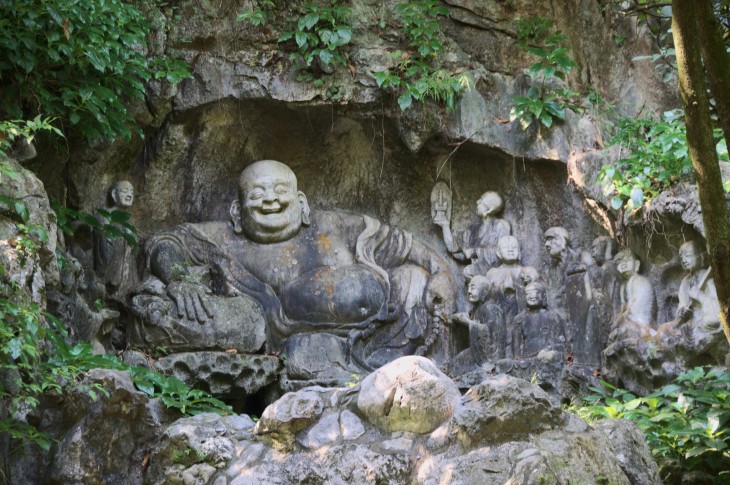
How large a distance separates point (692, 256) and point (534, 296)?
4.61 feet

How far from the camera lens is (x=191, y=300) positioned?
8.80 metres

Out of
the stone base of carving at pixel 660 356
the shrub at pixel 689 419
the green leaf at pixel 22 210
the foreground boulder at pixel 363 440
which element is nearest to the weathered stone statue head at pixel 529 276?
the stone base of carving at pixel 660 356

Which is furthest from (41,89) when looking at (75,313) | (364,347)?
(364,347)

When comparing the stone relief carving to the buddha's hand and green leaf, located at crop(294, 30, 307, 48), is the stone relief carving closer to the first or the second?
the buddha's hand

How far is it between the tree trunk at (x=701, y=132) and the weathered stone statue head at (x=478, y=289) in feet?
15.0

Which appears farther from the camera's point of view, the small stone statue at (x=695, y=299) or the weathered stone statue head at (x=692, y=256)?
the weathered stone statue head at (x=692, y=256)

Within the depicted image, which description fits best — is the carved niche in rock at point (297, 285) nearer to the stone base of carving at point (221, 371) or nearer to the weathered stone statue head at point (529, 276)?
the stone base of carving at point (221, 371)

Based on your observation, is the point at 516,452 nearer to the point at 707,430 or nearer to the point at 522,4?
the point at 707,430

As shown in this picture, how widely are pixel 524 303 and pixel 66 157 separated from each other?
3.85m

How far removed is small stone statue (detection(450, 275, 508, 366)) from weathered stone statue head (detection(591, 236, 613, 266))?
35.6 inches

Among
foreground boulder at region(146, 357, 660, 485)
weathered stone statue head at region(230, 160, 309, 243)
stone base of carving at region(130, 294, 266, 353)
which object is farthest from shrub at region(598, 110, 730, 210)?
foreground boulder at region(146, 357, 660, 485)

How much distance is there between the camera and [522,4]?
10.3 metres

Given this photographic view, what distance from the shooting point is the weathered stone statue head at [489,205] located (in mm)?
9914

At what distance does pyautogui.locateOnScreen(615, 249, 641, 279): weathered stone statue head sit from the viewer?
8.95 meters
